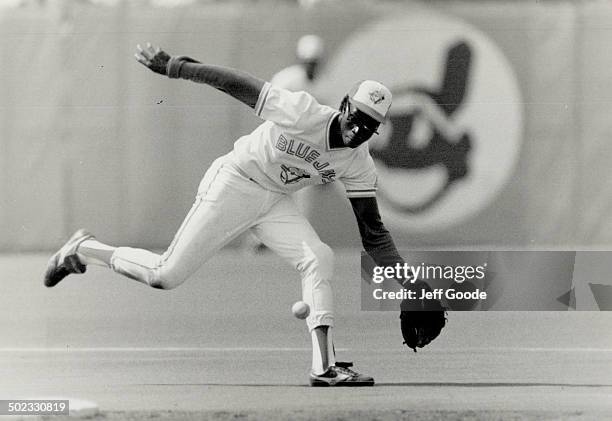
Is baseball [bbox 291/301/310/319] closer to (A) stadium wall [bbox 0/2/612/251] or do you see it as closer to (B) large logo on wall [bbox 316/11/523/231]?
(A) stadium wall [bbox 0/2/612/251]

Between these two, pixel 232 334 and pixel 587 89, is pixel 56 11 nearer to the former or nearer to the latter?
pixel 232 334

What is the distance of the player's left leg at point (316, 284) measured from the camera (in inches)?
241

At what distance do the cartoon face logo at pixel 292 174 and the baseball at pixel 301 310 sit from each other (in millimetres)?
561

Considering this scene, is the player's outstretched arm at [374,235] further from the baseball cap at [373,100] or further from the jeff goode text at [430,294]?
the baseball cap at [373,100]

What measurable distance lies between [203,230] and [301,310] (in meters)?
0.58

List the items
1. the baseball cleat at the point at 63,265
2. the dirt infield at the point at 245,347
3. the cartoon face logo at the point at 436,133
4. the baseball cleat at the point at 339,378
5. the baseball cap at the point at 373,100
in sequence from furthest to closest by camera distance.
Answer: the cartoon face logo at the point at 436,133
the baseball cleat at the point at 63,265
the baseball cleat at the point at 339,378
the dirt infield at the point at 245,347
the baseball cap at the point at 373,100

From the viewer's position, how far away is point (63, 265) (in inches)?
251

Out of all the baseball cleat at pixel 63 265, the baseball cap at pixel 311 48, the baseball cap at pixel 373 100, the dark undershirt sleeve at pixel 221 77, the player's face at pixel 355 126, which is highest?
the baseball cap at pixel 311 48

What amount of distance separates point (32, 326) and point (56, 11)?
150 centimetres

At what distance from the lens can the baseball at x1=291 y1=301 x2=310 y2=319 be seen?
6.20m

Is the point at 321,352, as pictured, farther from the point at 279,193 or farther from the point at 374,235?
the point at 279,193

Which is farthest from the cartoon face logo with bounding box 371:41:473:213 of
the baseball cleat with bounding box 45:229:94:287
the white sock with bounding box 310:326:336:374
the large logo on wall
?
the baseball cleat with bounding box 45:229:94:287

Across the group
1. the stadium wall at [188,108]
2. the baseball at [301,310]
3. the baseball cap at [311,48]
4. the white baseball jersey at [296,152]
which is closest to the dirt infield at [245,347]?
the baseball at [301,310]

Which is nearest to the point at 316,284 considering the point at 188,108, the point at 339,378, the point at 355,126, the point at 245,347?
the point at 339,378
